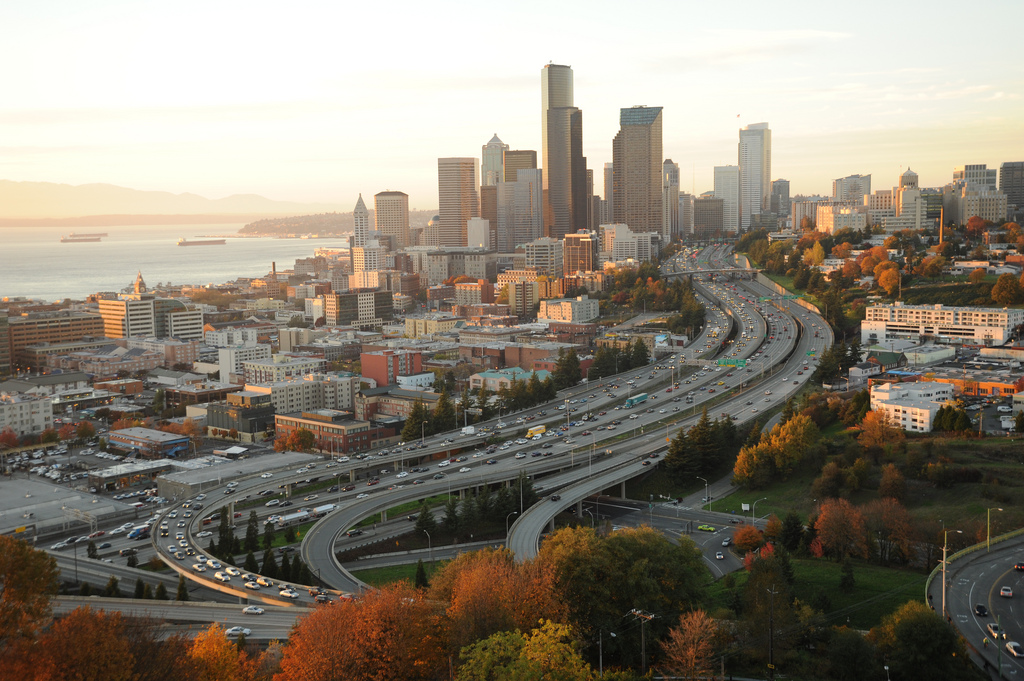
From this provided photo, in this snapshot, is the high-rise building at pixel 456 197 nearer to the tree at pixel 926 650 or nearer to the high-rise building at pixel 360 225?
the high-rise building at pixel 360 225

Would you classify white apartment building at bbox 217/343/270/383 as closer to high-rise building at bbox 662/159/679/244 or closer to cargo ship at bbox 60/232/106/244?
high-rise building at bbox 662/159/679/244

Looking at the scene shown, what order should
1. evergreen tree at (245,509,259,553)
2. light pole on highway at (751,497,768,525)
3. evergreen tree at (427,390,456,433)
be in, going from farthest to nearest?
1. evergreen tree at (427,390,456,433)
2. light pole on highway at (751,497,768,525)
3. evergreen tree at (245,509,259,553)

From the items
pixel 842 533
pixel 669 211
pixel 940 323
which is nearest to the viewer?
pixel 842 533

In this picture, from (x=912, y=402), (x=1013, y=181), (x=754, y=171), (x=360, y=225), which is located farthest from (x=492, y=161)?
(x=912, y=402)

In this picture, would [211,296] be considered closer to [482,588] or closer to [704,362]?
[704,362]

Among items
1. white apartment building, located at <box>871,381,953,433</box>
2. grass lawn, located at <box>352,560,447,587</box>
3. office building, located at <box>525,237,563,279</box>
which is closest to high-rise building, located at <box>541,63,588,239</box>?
office building, located at <box>525,237,563,279</box>

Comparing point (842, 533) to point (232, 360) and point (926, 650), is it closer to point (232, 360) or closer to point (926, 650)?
point (926, 650)
